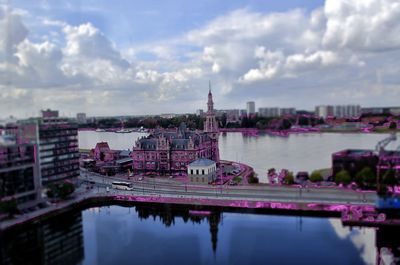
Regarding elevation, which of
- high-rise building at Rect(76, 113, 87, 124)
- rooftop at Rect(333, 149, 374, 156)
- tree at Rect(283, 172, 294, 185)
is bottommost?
tree at Rect(283, 172, 294, 185)

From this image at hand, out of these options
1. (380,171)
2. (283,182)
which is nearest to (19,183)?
(283,182)

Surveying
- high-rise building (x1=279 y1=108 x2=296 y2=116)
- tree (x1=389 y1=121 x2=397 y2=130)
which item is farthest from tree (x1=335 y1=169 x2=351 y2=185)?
high-rise building (x1=279 y1=108 x2=296 y2=116)

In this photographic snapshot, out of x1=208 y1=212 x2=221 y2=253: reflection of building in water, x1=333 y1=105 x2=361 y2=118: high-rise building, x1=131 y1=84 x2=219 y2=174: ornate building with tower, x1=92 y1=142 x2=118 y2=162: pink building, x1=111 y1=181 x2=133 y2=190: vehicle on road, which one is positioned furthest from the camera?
x1=92 y1=142 x2=118 y2=162: pink building

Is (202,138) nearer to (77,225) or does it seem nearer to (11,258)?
(77,225)

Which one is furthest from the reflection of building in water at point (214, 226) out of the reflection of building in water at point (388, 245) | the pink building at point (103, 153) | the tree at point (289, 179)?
the pink building at point (103, 153)

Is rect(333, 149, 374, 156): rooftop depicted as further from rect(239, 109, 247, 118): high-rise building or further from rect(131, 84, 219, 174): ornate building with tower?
rect(131, 84, 219, 174): ornate building with tower

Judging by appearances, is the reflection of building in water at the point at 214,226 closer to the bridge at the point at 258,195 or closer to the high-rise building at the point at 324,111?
the bridge at the point at 258,195
